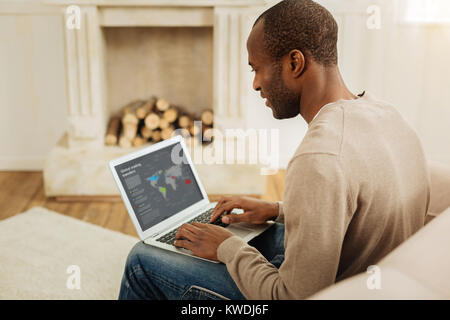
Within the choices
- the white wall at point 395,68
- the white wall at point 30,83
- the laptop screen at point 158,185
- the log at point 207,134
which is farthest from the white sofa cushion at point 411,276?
the white wall at point 30,83

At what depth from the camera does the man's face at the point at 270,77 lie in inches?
40.4

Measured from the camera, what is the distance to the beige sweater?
809 millimetres

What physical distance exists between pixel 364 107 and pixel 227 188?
5.73 ft

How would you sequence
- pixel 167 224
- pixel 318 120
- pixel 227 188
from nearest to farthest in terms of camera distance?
1. pixel 318 120
2. pixel 167 224
3. pixel 227 188

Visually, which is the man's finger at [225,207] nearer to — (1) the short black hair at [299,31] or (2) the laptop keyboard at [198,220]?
(2) the laptop keyboard at [198,220]

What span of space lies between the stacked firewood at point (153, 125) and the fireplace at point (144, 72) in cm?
7

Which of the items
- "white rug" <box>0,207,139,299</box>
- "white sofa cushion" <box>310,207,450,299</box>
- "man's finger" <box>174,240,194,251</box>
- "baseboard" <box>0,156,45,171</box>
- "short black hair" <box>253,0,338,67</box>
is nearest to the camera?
"white sofa cushion" <box>310,207,450,299</box>

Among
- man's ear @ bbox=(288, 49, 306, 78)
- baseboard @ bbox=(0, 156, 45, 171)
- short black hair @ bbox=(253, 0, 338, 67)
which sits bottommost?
baseboard @ bbox=(0, 156, 45, 171)

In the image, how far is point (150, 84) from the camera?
288 centimetres

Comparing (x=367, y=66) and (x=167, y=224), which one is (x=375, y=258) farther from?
(x=367, y=66)

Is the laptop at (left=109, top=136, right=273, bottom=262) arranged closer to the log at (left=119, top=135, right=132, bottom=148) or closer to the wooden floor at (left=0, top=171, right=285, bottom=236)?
the wooden floor at (left=0, top=171, right=285, bottom=236)

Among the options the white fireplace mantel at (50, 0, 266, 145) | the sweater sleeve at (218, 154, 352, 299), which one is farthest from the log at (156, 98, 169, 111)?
the sweater sleeve at (218, 154, 352, 299)

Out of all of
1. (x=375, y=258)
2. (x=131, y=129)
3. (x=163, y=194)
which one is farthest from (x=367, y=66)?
(x=375, y=258)

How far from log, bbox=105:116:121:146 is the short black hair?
182 centimetres
